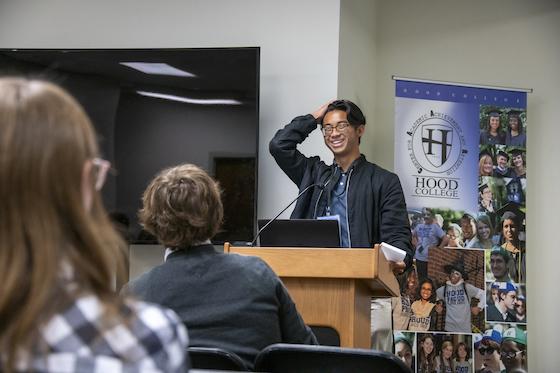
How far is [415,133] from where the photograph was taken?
5.55 meters

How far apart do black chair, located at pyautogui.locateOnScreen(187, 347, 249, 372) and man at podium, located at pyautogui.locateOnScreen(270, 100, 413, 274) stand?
194 centimetres

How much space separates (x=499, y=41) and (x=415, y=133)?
41.8 inches

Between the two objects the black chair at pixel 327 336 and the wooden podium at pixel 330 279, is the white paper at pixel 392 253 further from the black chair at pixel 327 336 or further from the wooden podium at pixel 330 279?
the black chair at pixel 327 336

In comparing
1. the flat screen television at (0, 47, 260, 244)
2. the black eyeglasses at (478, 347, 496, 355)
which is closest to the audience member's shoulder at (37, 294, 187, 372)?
the flat screen television at (0, 47, 260, 244)

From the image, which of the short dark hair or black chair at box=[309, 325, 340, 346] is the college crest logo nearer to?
the short dark hair

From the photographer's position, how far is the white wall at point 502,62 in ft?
19.2

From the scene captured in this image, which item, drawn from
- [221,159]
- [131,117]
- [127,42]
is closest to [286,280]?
[221,159]

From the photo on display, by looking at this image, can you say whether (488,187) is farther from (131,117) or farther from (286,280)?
(286,280)

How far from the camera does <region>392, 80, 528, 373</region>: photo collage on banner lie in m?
5.30

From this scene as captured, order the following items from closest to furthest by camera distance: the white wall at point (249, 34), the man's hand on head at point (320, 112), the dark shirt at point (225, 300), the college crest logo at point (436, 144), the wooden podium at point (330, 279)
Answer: the dark shirt at point (225, 300)
the wooden podium at point (330, 279)
the man's hand on head at point (320, 112)
the white wall at point (249, 34)
the college crest logo at point (436, 144)

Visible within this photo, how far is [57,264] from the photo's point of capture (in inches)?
35.9

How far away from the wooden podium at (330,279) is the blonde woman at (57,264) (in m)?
1.95

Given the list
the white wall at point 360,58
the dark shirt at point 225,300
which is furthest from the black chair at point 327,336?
the white wall at point 360,58

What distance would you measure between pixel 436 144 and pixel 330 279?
283 centimetres
